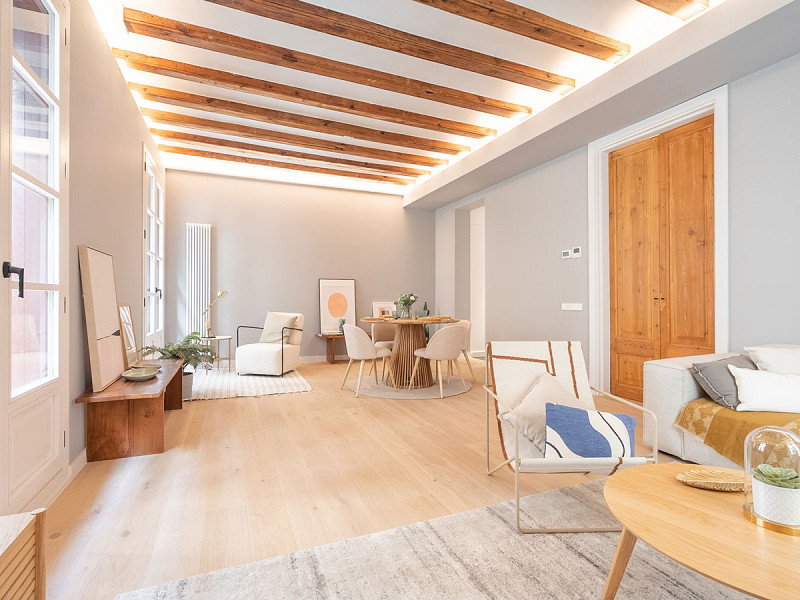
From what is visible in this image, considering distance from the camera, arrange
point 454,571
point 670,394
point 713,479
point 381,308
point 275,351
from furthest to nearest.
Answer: point 381,308
point 275,351
point 670,394
point 454,571
point 713,479

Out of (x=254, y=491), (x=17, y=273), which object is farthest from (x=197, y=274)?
(x=254, y=491)

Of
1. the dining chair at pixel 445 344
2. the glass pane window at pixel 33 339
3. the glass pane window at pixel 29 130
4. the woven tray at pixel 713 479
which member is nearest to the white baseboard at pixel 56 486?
the glass pane window at pixel 33 339

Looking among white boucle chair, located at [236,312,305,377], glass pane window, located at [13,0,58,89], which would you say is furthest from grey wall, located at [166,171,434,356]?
glass pane window, located at [13,0,58,89]

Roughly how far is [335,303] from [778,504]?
6.72 metres

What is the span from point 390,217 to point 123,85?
15.7 feet

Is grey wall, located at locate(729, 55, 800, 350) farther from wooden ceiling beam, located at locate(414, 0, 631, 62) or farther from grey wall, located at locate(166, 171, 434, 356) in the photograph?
grey wall, located at locate(166, 171, 434, 356)

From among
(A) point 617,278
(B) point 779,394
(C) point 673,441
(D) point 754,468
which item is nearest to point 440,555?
(D) point 754,468

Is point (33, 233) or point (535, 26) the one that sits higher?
point (535, 26)

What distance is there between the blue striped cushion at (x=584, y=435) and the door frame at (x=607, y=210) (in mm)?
2007

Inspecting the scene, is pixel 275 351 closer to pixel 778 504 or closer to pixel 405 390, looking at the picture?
pixel 405 390

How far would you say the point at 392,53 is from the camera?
3.68m

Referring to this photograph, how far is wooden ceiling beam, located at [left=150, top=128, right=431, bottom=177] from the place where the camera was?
5.47 m

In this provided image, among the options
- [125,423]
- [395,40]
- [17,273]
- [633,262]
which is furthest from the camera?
[633,262]

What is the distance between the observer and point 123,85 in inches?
151
